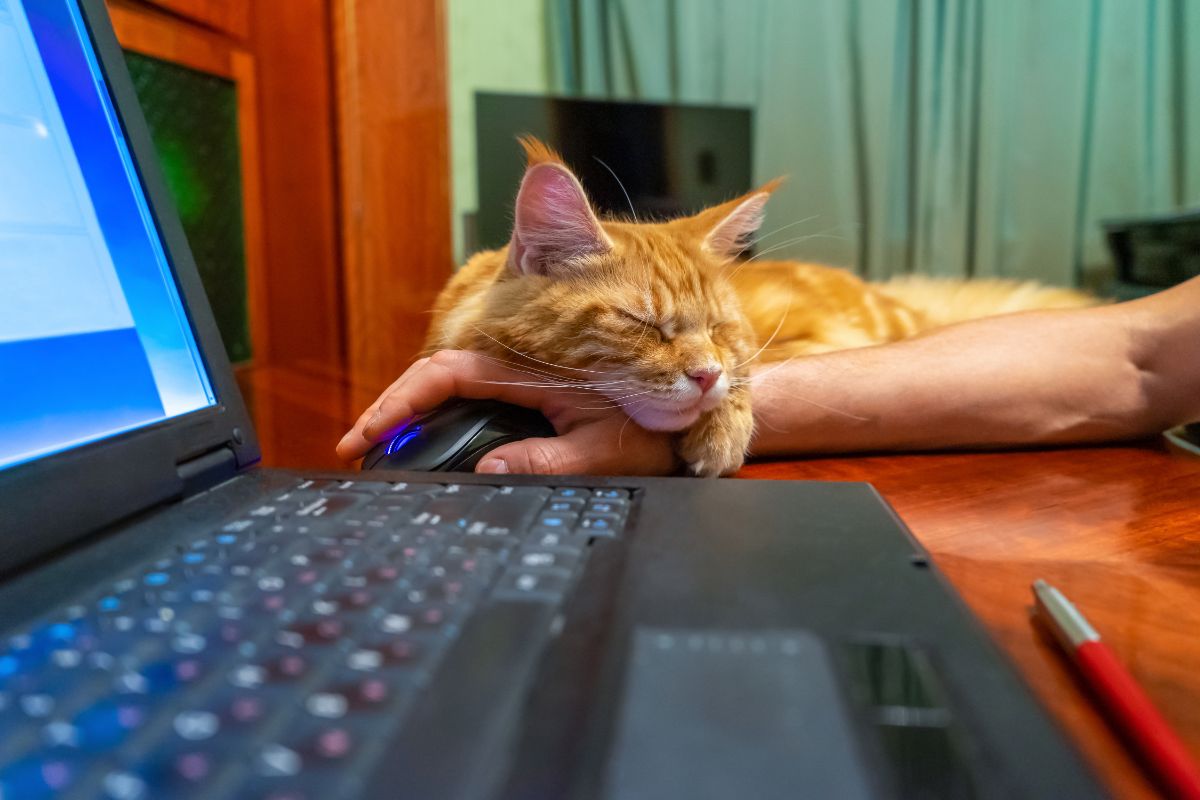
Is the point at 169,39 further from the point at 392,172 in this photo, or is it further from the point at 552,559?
the point at 552,559

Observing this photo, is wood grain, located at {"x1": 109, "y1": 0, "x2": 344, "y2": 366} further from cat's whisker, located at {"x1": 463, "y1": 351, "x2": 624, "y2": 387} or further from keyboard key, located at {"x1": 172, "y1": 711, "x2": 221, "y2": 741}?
keyboard key, located at {"x1": 172, "y1": 711, "x2": 221, "y2": 741}

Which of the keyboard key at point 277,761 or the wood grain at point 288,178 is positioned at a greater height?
the wood grain at point 288,178

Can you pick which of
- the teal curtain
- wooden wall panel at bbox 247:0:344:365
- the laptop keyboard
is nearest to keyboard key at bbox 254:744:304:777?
the laptop keyboard

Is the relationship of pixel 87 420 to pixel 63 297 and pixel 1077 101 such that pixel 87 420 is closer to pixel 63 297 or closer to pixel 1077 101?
pixel 63 297

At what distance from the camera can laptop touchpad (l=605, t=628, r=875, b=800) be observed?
0.22m

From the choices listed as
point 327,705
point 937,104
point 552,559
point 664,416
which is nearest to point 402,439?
point 664,416

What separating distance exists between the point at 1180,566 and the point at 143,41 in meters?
2.21

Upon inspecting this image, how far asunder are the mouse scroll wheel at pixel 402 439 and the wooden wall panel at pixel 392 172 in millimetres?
1741

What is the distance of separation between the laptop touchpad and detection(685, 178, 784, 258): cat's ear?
2.82ft

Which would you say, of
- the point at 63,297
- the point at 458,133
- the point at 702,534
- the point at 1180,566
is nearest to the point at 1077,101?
the point at 458,133

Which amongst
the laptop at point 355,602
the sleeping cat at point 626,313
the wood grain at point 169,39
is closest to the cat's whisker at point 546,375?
the sleeping cat at point 626,313

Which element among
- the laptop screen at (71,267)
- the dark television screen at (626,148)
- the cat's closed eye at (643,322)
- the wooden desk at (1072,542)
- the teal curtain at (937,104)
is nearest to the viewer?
the wooden desk at (1072,542)

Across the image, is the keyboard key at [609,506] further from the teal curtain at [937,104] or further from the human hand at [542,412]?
the teal curtain at [937,104]

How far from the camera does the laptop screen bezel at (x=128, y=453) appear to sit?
15.5 inches
